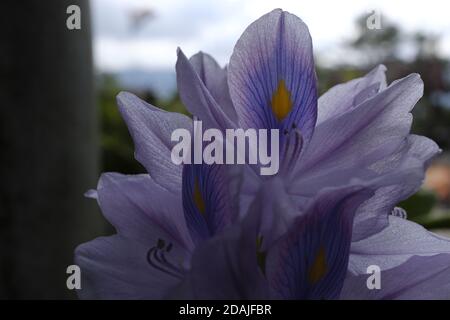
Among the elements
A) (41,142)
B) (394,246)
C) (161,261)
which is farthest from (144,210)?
(41,142)

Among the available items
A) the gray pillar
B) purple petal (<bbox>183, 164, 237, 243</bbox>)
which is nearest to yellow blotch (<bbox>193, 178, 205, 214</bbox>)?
purple petal (<bbox>183, 164, 237, 243</bbox>)

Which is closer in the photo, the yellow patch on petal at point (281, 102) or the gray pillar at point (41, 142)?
the yellow patch on petal at point (281, 102)

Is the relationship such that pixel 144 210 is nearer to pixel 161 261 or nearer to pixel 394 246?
pixel 161 261

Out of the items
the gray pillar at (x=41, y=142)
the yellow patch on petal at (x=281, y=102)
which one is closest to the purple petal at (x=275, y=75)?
the yellow patch on petal at (x=281, y=102)

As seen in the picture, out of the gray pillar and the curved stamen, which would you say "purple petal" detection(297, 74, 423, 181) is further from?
the gray pillar

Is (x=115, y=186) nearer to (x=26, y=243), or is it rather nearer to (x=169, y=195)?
(x=169, y=195)

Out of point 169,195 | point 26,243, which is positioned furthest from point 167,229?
point 26,243

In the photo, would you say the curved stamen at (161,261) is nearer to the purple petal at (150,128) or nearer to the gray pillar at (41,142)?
the purple petal at (150,128)

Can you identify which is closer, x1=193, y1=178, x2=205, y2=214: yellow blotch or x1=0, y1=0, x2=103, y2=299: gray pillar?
x1=193, y1=178, x2=205, y2=214: yellow blotch
